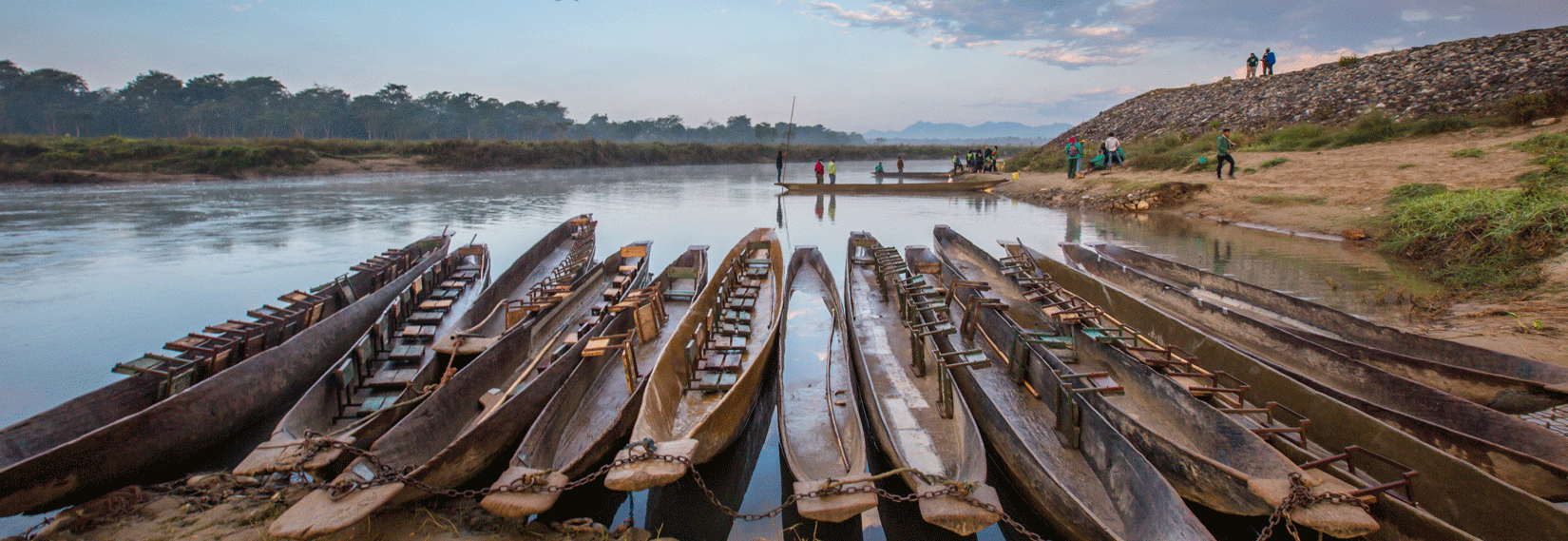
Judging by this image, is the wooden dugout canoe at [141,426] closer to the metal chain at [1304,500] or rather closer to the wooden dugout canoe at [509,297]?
the wooden dugout canoe at [509,297]

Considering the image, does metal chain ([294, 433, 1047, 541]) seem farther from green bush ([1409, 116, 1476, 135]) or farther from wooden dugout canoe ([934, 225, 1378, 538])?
green bush ([1409, 116, 1476, 135])

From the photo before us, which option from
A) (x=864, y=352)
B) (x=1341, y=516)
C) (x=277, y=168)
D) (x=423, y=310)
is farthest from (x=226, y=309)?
(x=277, y=168)

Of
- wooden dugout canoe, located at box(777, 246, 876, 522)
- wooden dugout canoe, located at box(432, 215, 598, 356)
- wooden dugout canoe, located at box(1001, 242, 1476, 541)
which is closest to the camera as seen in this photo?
wooden dugout canoe, located at box(1001, 242, 1476, 541)

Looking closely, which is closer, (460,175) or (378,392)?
(378,392)

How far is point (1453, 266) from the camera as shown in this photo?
895 cm

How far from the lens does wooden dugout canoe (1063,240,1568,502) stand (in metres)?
3.48

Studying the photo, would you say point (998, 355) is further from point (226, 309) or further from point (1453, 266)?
point (226, 309)

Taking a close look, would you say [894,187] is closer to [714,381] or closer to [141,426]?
[714,381]

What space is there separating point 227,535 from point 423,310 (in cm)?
Result: 453

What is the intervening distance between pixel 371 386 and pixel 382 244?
11253 mm

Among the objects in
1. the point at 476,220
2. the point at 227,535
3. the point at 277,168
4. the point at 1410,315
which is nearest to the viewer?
the point at 227,535

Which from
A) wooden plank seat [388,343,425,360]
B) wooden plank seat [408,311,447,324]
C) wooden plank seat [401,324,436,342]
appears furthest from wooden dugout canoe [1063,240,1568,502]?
wooden plank seat [408,311,447,324]

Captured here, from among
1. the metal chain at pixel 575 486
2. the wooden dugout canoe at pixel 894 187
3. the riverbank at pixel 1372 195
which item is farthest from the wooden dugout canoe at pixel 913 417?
the wooden dugout canoe at pixel 894 187

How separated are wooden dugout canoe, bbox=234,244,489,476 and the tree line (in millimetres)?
40859
